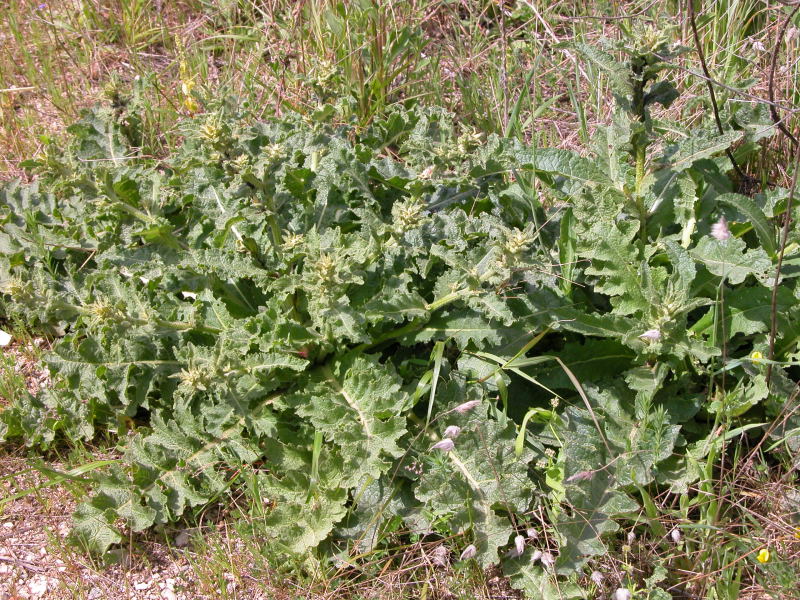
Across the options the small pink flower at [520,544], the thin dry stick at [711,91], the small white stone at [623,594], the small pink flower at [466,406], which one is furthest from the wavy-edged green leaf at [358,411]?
the thin dry stick at [711,91]

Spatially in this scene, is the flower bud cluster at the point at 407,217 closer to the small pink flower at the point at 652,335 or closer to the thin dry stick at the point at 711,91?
the small pink flower at the point at 652,335

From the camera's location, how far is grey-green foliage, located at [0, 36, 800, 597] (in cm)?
271

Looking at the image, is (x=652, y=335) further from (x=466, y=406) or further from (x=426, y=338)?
(x=426, y=338)

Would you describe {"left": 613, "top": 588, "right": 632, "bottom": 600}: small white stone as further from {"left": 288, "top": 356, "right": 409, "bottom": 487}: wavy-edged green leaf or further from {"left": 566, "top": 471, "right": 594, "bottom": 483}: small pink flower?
{"left": 288, "top": 356, "right": 409, "bottom": 487}: wavy-edged green leaf

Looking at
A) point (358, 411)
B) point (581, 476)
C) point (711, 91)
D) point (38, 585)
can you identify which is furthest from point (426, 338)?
point (38, 585)

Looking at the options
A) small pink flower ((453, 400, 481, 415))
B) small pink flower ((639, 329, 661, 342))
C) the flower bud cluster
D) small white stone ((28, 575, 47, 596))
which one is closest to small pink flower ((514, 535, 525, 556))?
small pink flower ((453, 400, 481, 415))

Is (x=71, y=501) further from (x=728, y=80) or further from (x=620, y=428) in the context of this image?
(x=728, y=80)

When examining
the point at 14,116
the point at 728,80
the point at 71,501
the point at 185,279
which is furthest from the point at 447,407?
the point at 14,116

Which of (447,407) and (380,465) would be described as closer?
(380,465)

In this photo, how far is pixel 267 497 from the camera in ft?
9.62

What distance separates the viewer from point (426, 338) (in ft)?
9.92

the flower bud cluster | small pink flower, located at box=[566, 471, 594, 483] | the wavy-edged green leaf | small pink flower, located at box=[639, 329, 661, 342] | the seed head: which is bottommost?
the seed head

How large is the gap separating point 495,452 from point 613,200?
1.12 meters

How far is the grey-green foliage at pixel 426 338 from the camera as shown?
2.71 m
